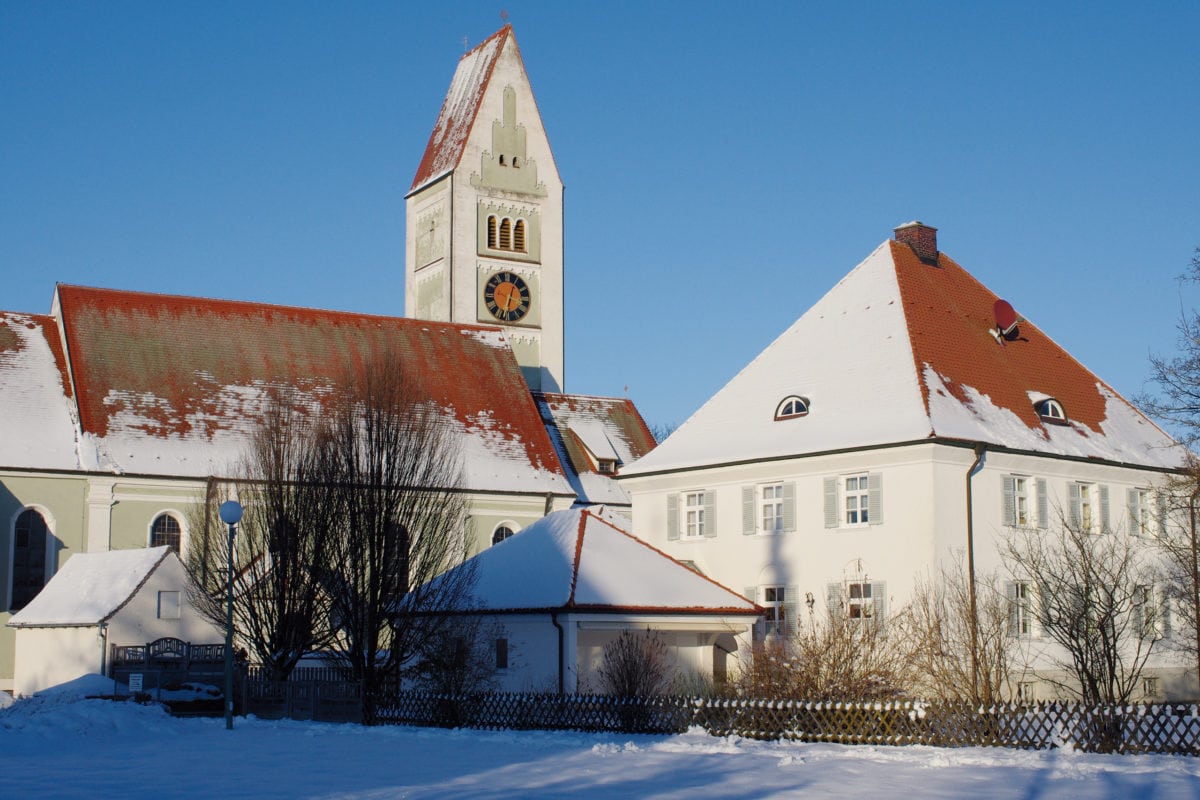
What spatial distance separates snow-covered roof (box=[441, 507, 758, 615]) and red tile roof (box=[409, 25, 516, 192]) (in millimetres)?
35954

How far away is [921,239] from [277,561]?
20.3 m

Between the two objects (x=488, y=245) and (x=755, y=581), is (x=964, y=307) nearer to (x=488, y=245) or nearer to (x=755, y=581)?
(x=755, y=581)

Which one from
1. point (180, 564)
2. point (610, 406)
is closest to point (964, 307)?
point (610, 406)

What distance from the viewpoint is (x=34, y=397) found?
43.7m

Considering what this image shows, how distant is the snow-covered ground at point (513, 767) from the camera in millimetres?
16984

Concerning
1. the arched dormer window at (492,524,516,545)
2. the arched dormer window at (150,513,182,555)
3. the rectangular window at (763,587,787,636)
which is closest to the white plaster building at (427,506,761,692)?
the rectangular window at (763,587,787,636)

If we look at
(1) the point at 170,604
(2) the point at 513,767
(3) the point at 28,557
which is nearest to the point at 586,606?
(2) the point at 513,767

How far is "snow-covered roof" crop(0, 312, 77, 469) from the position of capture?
138 feet

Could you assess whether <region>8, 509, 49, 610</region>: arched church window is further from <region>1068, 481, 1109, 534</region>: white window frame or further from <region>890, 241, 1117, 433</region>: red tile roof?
<region>1068, 481, 1109, 534</region>: white window frame

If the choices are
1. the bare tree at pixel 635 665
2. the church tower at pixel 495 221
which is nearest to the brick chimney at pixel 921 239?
the bare tree at pixel 635 665

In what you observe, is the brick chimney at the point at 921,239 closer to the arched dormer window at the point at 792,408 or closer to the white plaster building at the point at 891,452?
the white plaster building at the point at 891,452

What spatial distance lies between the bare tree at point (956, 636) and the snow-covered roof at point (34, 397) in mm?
24613

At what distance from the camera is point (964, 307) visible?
40906 millimetres

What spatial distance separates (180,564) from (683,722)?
19.0 meters
